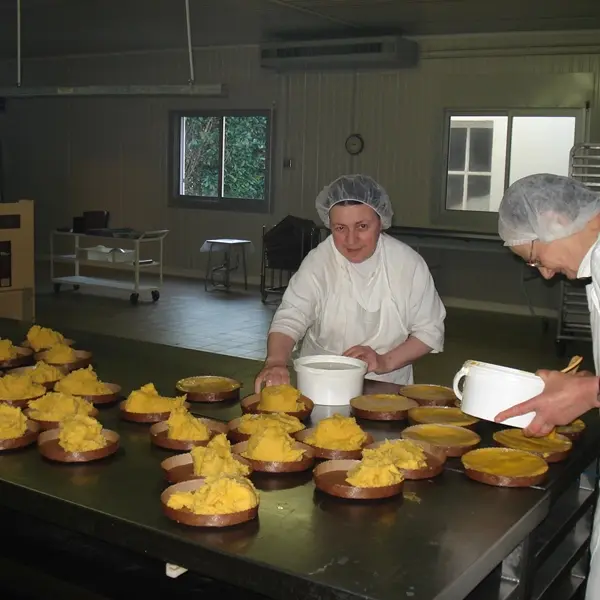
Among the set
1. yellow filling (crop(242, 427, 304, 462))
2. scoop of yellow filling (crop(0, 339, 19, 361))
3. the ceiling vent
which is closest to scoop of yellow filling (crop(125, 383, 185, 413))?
yellow filling (crop(242, 427, 304, 462))

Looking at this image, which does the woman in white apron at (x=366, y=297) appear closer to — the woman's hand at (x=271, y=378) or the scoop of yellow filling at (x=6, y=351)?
the woman's hand at (x=271, y=378)

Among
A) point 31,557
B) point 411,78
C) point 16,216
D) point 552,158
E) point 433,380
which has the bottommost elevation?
point 433,380

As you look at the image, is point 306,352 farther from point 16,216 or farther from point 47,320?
point 47,320

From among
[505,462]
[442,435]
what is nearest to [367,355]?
[442,435]

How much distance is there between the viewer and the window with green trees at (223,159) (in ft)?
32.7

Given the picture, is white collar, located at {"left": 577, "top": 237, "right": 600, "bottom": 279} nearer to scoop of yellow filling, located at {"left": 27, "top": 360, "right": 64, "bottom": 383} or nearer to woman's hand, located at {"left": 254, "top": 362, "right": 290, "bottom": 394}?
woman's hand, located at {"left": 254, "top": 362, "right": 290, "bottom": 394}

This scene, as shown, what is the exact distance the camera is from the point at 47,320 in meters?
7.57

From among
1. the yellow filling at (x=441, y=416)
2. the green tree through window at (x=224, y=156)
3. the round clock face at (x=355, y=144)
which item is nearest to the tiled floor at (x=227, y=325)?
the green tree through window at (x=224, y=156)

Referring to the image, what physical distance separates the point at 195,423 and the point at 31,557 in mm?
557

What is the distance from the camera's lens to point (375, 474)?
5.47 ft

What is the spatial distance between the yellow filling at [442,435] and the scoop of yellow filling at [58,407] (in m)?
0.79

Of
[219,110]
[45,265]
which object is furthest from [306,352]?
[45,265]

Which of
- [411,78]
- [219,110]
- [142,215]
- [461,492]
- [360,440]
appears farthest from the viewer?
[142,215]

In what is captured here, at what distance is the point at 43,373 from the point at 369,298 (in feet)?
3.75
